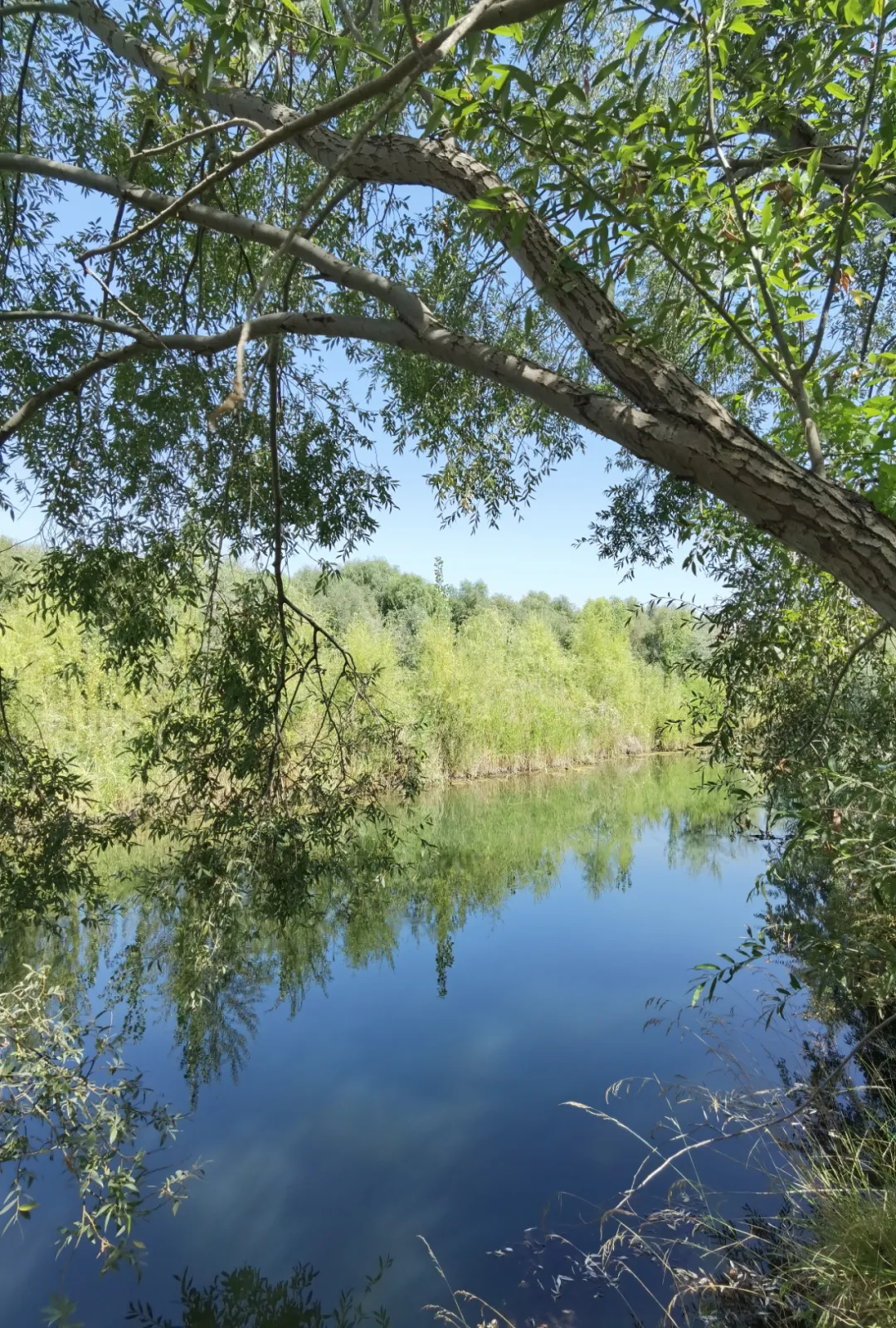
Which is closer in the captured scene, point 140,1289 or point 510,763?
point 140,1289

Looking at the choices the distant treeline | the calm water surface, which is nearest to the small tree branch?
the calm water surface

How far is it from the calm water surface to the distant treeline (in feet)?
5.98

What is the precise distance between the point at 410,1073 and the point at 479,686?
833 cm

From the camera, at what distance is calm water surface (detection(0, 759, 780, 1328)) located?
366 cm

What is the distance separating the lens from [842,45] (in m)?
1.74

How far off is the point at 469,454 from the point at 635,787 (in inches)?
403

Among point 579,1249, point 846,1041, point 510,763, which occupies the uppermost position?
point 510,763

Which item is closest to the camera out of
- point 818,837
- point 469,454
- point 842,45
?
point 842,45

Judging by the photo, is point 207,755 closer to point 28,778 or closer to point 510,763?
point 28,778

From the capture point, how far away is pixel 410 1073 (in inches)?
204

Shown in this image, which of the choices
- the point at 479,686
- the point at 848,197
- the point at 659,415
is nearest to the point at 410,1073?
the point at 659,415

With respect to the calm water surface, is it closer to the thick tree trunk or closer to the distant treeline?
the distant treeline

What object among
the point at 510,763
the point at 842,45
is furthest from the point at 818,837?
the point at 510,763

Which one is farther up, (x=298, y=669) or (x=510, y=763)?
(x=298, y=669)
